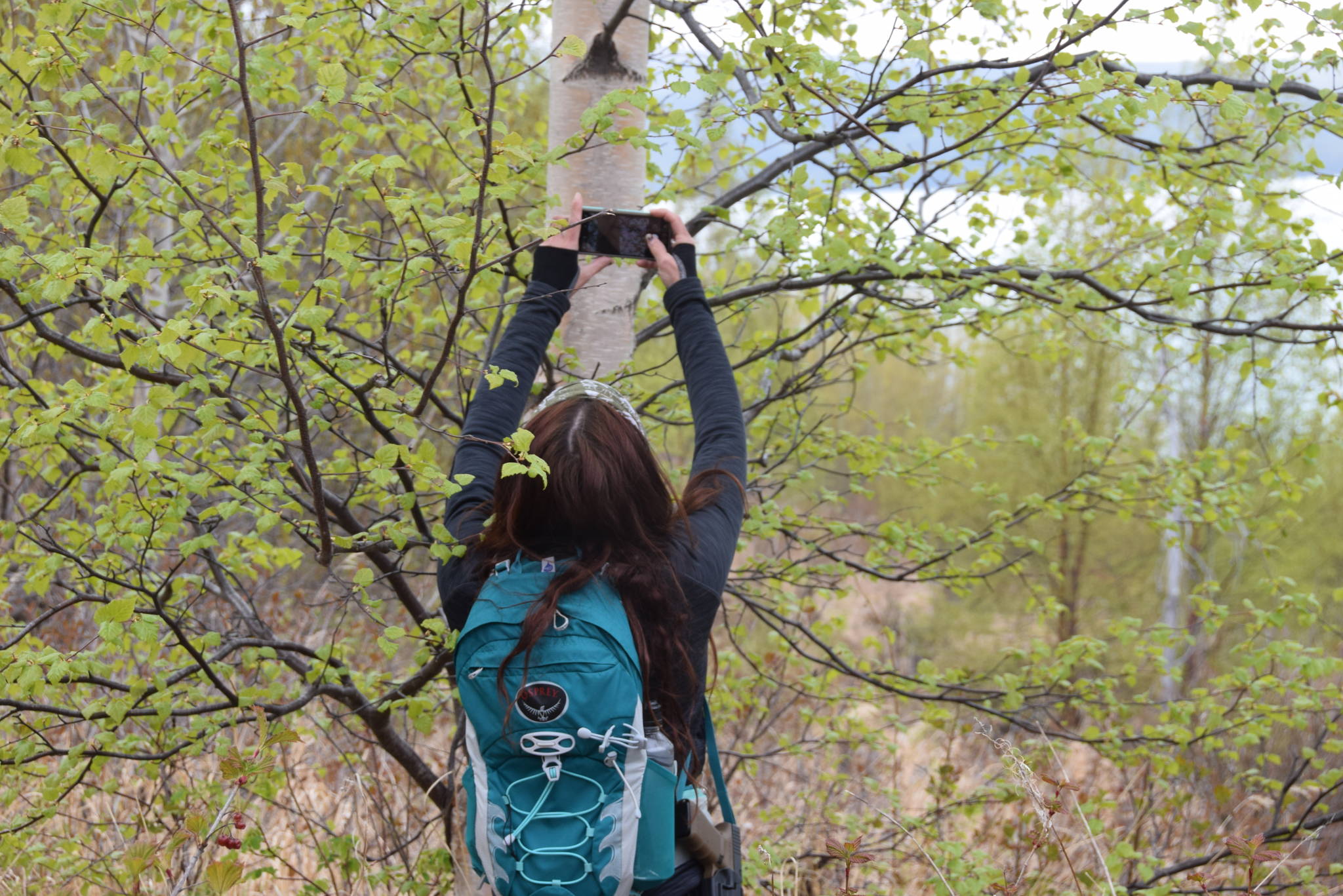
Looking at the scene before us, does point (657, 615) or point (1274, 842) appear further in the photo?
point (1274, 842)

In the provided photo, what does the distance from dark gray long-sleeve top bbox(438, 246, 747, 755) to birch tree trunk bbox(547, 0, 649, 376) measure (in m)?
0.36

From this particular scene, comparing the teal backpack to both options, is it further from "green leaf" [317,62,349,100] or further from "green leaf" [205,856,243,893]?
"green leaf" [317,62,349,100]

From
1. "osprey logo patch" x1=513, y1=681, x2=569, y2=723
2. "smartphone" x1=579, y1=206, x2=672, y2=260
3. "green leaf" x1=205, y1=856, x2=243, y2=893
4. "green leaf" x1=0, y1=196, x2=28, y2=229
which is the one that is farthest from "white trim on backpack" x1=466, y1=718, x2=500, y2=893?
"green leaf" x1=0, y1=196, x2=28, y2=229

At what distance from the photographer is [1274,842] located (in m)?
3.35

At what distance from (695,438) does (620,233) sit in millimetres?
569

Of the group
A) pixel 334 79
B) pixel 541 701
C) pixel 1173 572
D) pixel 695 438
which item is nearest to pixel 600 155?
pixel 334 79

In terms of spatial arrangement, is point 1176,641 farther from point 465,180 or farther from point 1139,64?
point 465,180

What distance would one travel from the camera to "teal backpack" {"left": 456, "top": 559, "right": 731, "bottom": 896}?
65.9 inches

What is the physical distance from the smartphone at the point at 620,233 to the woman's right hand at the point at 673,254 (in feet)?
0.05

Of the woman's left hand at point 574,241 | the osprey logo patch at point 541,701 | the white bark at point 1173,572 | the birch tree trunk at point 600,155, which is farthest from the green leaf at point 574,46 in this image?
the white bark at point 1173,572

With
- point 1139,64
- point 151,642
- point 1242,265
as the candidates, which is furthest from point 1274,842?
point 151,642

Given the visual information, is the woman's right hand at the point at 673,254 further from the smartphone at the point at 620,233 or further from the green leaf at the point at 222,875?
the green leaf at the point at 222,875

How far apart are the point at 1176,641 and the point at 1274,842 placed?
771mm

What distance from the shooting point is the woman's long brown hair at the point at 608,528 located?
1743mm
